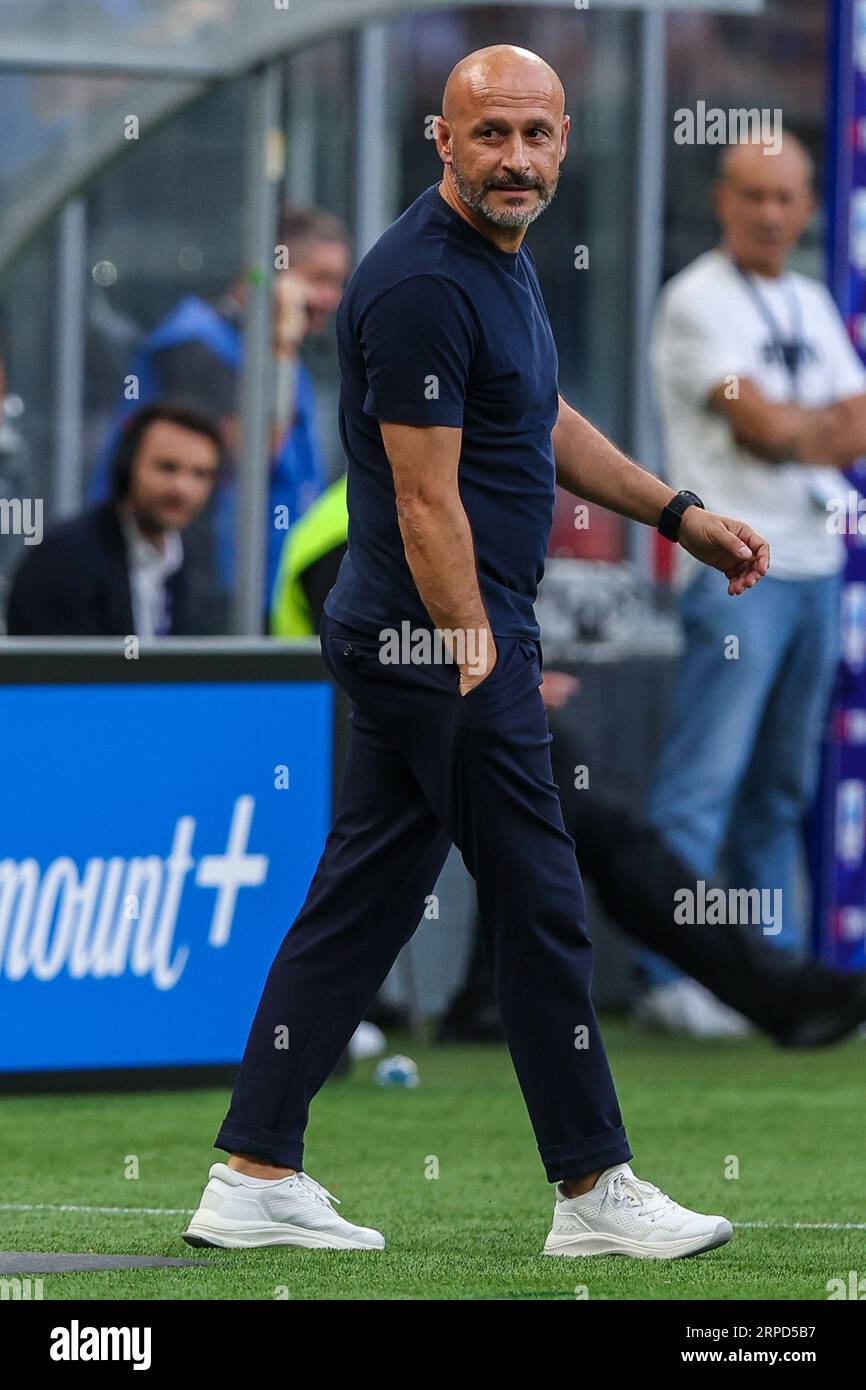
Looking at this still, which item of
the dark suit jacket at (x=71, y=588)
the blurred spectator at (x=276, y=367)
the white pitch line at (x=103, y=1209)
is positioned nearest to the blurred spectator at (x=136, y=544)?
the dark suit jacket at (x=71, y=588)

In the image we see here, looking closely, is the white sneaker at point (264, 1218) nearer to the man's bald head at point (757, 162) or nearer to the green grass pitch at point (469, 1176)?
the green grass pitch at point (469, 1176)

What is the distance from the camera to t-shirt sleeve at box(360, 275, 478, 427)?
15.4ft

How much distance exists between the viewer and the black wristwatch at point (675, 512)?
16.8 ft

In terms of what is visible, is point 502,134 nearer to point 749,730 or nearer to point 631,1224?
point 631,1224

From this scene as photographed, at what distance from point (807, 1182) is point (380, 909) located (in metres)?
1.40

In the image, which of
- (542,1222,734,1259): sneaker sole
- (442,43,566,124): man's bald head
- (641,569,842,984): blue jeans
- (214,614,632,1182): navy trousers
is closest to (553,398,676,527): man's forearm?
(214,614,632,1182): navy trousers

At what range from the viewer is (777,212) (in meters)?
8.48

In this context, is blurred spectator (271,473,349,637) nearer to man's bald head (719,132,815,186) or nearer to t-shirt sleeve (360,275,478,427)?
man's bald head (719,132,815,186)

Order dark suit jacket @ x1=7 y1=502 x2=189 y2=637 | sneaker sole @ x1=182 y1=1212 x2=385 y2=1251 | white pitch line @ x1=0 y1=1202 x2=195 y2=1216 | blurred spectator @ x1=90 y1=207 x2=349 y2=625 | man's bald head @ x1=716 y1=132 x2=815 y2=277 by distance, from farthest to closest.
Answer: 1. blurred spectator @ x1=90 y1=207 x2=349 y2=625
2. man's bald head @ x1=716 y1=132 x2=815 y2=277
3. dark suit jacket @ x1=7 y1=502 x2=189 y2=637
4. white pitch line @ x1=0 y1=1202 x2=195 y2=1216
5. sneaker sole @ x1=182 y1=1212 x2=385 y2=1251

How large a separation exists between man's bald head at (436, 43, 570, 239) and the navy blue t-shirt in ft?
0.25

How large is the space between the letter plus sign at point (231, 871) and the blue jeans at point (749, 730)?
4.72 feet

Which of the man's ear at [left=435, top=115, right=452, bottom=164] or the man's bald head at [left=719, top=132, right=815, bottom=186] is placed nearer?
the man's ear at [left=435, top=115, right=452, bottom=164]

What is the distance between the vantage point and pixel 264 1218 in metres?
4.97
